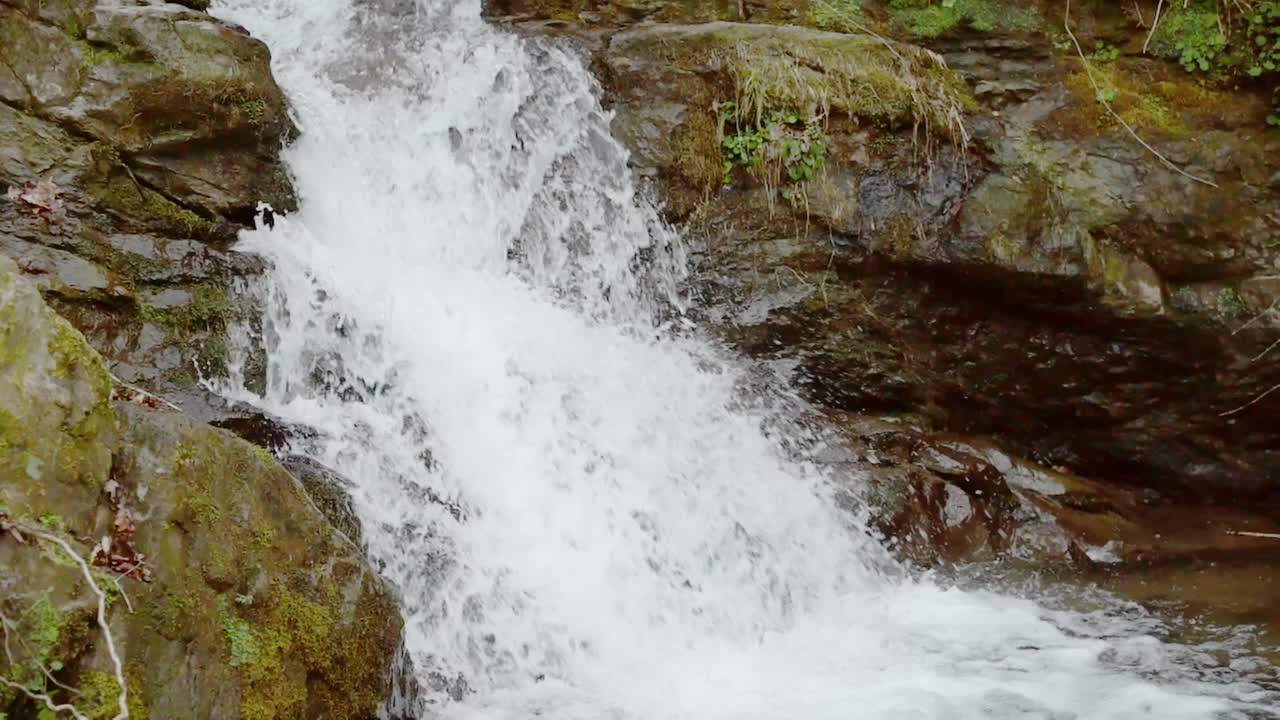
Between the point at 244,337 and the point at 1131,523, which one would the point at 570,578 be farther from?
the point at 1131,523

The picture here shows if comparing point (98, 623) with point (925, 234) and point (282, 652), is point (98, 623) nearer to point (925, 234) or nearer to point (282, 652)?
point (282, 652)

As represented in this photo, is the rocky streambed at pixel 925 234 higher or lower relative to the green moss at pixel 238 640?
higher

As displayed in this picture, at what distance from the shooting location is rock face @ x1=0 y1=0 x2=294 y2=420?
15.9 feet

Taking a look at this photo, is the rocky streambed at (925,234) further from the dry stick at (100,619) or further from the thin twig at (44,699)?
the thin twig at (44,699)

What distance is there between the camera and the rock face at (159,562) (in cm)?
264

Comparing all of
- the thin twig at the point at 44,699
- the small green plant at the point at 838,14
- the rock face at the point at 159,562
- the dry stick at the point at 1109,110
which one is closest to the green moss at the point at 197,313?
the rock face at the point at 159,562

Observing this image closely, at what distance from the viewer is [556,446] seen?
18.4ft

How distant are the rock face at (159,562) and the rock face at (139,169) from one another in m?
1.55

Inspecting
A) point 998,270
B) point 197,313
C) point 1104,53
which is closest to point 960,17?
point 1104,53

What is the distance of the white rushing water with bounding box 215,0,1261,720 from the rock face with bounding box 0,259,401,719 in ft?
2.72

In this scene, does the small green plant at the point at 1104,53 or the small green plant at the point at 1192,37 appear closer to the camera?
the small green plant at the point at 1192,37

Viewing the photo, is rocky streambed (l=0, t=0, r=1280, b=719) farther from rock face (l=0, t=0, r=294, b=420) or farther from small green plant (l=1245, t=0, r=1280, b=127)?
small green plant (l=1245, t=0, r=1280, b=127)

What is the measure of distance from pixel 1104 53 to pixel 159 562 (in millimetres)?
6834

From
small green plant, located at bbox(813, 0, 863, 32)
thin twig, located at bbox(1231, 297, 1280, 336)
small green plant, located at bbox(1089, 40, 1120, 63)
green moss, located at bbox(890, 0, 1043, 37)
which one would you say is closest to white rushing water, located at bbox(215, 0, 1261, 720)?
small green plant, located at bbox(813, 0, 863, 32)
